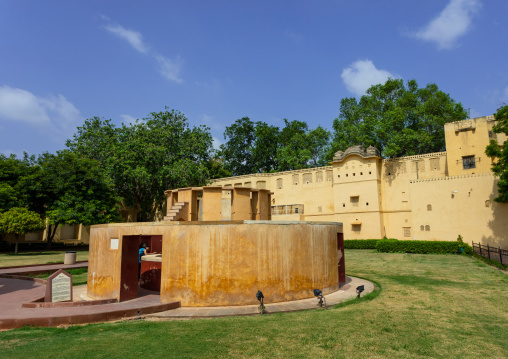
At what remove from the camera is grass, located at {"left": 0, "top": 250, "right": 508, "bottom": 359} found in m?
5.81

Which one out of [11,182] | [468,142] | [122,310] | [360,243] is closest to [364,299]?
[122,310]

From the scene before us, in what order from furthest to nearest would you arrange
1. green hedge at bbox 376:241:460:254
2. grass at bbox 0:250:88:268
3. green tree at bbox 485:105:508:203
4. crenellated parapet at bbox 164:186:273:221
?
green hedge at bbox 376:241:460:254 → green tree at bbox 485:105:508:203 → grass at bbox 0:250:88:268 → crenellated parapet at bbox 164:186:273:221

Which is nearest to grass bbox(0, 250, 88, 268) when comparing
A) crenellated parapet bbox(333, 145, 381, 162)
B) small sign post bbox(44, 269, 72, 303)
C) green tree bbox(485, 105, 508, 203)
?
small sign post bbox(44, 269, 72, 303)

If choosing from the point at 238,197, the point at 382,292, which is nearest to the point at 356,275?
the point at 382,292

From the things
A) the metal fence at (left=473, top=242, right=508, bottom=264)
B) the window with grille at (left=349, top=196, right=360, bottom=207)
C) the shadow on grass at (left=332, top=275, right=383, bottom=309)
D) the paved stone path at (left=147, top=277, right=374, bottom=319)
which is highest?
the window with grille at (left=349, top=196, right=360, bottom=207)

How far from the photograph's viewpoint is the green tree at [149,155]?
32.0 meters

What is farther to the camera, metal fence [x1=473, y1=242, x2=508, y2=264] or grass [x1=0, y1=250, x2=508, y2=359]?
metal fence [x1=473, y1=242, x2=508, y2=264]

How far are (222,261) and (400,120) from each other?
33.9 m

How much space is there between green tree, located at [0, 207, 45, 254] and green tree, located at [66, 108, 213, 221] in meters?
7.46

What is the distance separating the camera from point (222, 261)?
371 inches

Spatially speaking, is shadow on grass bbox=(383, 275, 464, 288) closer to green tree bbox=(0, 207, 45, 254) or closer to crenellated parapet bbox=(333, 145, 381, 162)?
crenellated parapet bbox=(333, 145, 381, 162)

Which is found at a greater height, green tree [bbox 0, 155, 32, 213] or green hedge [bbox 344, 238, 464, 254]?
green tree [bbox 0, 155, 32, 213]

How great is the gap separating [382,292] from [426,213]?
22.2 m

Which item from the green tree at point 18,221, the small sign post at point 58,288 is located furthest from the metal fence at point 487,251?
the green tree at point 18,221
